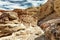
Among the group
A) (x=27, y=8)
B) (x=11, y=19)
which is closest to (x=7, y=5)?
(x=27, y=8)

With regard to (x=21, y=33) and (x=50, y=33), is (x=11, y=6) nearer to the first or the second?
(x=21, y=33)

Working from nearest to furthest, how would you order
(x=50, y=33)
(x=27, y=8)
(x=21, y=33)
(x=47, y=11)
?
1. (x=50, y=33)
2. (x=47, y=11)
3. (x=21, y=33)
4. (x=27, y=8)

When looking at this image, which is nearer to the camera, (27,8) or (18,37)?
(18,37)

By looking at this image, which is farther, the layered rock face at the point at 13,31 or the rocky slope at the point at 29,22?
the layered rock face at the point at 13,31

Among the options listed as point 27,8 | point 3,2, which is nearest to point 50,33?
point 27,8

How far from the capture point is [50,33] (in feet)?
4.96

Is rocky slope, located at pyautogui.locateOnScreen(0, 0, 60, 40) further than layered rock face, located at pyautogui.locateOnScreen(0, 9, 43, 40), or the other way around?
layered rock face, located at pyautogui.locateOnScreen(0, 9, 43, 40)

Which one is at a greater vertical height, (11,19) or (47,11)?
(47,11)

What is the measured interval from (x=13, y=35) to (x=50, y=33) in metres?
1.76

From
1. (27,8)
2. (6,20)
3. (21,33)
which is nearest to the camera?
(21,33)

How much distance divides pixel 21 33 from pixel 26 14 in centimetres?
172

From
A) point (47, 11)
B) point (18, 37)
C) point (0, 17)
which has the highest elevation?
point (47, 11)

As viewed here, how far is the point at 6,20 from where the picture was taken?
150 inches

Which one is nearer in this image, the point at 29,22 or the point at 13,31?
the point at 13,31
